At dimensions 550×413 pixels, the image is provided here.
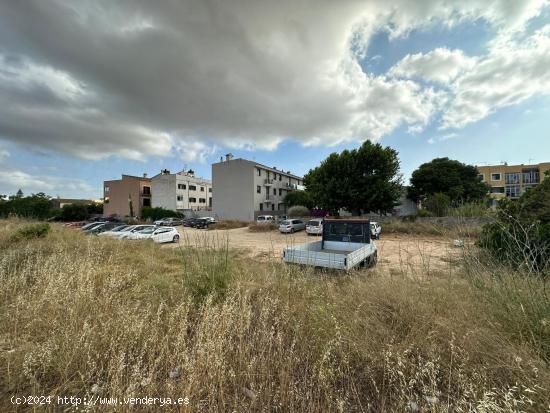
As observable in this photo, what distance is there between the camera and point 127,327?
2270 mm

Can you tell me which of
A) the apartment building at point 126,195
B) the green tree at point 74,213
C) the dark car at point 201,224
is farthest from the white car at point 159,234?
the green tree at point 74,213

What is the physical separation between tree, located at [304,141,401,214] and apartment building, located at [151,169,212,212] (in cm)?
3303

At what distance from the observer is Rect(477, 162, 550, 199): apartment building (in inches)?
1816

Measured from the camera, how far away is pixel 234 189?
41219mm

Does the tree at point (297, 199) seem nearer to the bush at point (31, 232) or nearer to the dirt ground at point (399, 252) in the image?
the dirt ground at point (399, 252)

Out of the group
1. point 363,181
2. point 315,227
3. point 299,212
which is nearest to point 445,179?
point 363,181

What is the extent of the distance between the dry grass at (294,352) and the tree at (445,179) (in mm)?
41883

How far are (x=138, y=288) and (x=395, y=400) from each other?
12.4 feet

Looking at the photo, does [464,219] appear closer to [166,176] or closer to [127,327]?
[127,327]

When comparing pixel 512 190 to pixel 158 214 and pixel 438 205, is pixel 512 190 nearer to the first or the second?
pixel 438 205

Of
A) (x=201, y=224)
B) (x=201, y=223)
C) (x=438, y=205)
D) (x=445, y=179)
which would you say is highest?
(x=445, y=179)

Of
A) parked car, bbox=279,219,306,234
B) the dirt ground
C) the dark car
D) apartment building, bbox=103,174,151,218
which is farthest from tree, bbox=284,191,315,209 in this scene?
apartment building, bbox=103,174,151,218

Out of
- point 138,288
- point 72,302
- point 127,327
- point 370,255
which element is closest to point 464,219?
point 370,255

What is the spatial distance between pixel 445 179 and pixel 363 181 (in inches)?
900
